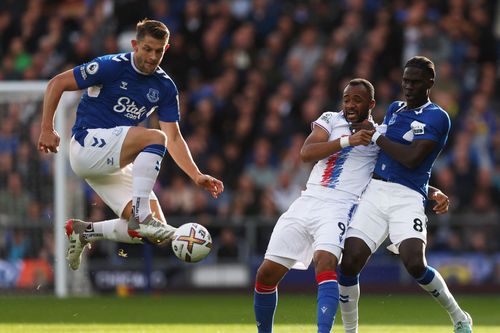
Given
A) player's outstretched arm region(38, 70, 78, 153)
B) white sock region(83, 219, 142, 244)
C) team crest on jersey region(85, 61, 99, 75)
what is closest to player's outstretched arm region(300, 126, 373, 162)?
white sock region(83, 219, 142, 244)

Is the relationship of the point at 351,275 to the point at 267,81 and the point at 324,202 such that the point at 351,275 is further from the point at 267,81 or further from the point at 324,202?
the point at 267,81

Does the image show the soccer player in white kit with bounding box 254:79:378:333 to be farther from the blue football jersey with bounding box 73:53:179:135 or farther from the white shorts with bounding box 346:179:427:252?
the blue football jersey with bounding box 73:53:179:135

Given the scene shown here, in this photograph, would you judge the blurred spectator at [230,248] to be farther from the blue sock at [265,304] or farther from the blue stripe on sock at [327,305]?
the blue stripe on sock at [327,305]

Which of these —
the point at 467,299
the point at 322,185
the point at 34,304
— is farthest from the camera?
the point at 467,299

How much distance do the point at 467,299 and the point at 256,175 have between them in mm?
3813

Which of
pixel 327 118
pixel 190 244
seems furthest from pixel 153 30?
pixel 190 244

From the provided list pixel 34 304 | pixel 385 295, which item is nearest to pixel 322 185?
pixel 34 304

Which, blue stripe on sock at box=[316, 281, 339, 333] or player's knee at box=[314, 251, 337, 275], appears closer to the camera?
blue stripe on sock at box=[316, 281, 339, 333]

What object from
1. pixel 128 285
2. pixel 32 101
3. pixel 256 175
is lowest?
pixel 128 285

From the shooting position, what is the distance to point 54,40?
21.4 meters

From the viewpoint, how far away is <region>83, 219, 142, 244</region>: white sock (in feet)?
35.6

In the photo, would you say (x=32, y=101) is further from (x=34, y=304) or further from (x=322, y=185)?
(x=322, y=185)

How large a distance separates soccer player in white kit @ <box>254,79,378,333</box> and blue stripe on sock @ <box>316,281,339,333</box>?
196mm

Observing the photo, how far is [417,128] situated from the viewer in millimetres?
10266
